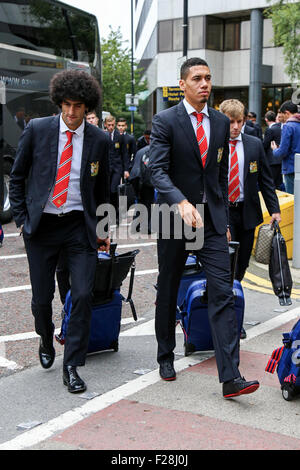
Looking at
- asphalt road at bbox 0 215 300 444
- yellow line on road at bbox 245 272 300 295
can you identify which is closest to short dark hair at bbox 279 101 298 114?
asphalt road at bbox 0 215 300 444

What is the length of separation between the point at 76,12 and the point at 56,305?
1057cm

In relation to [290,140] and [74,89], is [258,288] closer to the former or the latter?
[290,140]

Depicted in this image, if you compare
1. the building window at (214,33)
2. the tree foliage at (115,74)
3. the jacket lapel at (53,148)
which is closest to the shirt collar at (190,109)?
the jacket lapel at (53,148)

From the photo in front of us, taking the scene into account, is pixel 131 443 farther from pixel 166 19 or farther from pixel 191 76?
pixel 166 19

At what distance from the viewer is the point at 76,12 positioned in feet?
51.0

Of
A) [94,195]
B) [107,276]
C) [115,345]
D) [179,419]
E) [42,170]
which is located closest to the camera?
[179,419]

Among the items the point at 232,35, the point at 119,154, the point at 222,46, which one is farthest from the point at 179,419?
the point at 222,46

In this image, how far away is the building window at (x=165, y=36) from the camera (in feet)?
136

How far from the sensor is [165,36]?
41.8 meters

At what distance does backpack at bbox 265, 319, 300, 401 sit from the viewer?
13.1 feet

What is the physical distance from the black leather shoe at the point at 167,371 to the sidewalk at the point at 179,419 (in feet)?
0.14

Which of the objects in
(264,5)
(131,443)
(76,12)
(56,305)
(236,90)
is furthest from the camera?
(236,90)

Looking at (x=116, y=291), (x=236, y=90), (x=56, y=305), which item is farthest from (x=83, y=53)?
(x=236, y=90)

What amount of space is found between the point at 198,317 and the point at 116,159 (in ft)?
27.0
